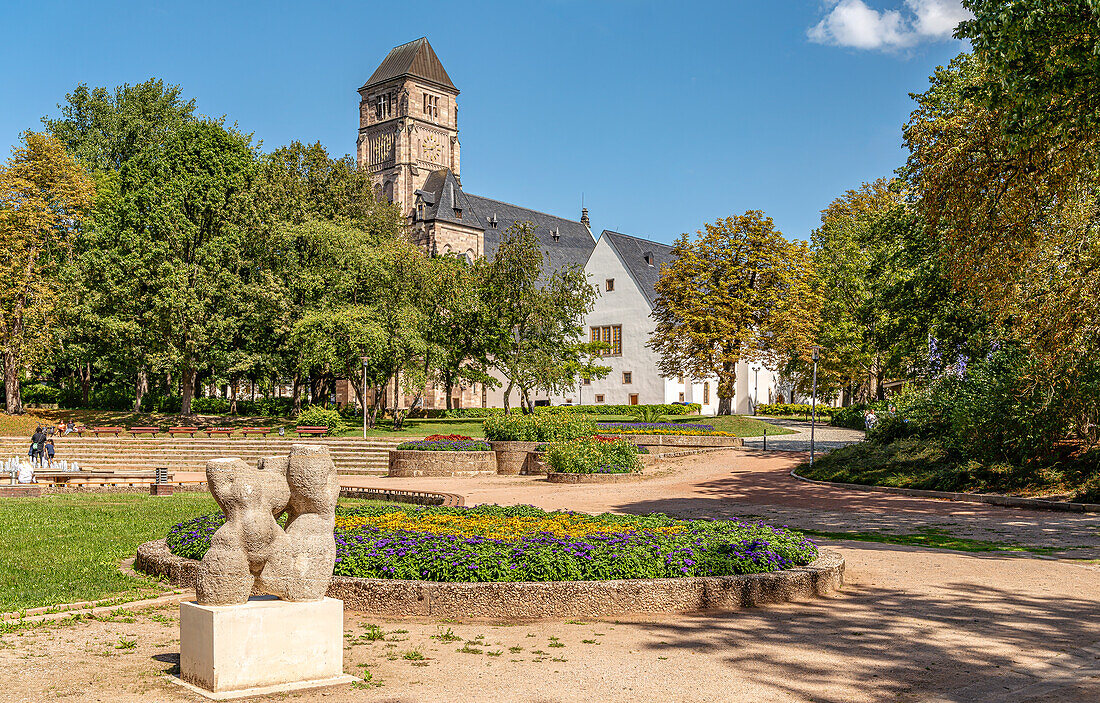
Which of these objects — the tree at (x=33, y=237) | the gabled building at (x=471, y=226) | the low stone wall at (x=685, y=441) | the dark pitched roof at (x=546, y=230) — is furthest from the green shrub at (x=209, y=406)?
the dark pitched roof at (x=546, y=230)

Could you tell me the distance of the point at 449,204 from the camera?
92875 mm

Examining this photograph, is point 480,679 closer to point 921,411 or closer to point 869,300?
point 921,411

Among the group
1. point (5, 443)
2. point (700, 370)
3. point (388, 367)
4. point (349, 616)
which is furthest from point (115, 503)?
point (700, 370)

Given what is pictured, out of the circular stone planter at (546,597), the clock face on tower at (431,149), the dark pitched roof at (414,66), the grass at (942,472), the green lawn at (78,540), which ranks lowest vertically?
the green lawn at (78,540)

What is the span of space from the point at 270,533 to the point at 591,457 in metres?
19.8

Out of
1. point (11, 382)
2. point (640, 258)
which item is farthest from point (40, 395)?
point (640, 258)

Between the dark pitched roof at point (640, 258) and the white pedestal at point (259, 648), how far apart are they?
56.0 meters

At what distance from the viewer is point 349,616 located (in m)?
8.66

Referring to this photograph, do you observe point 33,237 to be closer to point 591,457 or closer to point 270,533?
point 591,457

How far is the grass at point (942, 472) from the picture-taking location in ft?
62.0

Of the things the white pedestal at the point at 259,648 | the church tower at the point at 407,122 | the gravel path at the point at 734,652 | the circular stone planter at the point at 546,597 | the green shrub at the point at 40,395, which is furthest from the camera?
the church tower at the point at 407,122

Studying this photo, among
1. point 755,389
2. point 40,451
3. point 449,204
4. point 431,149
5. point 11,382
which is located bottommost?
point 40,451

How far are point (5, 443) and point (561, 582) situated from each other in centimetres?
3314

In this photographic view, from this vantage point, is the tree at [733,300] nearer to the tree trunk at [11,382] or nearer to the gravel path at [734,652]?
the tree trunk at [11,382]
